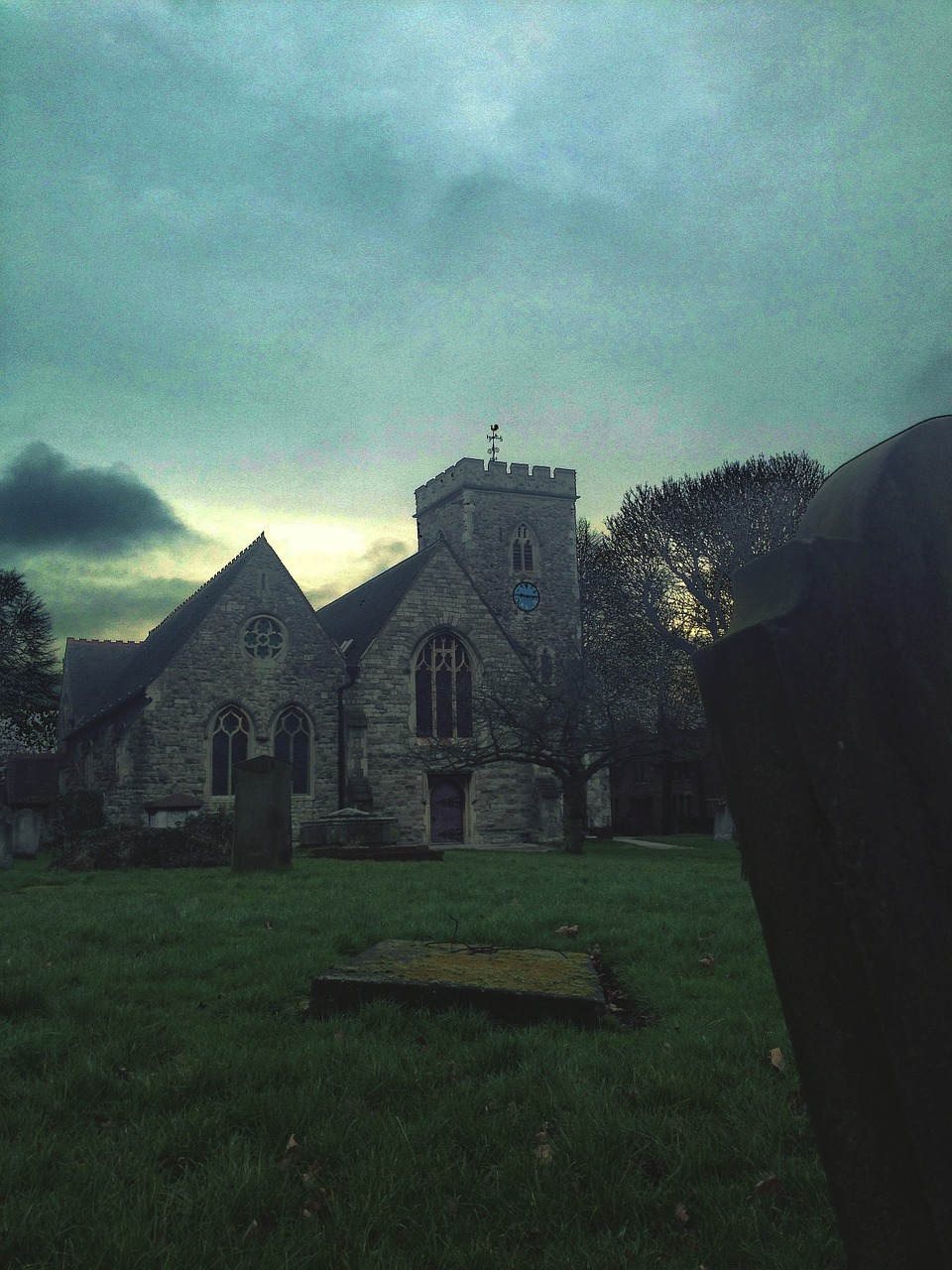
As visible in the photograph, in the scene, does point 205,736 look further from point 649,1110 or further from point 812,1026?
point 812,1026

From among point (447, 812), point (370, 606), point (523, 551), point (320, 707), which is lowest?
point (447, 812)

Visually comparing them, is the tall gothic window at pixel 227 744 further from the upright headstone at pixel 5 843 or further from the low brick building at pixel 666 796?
the low brick building at pixel 666 796

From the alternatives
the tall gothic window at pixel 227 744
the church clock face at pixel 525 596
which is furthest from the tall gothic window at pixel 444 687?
the church clock face at pixel 525 596

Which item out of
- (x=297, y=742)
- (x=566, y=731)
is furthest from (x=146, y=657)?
(x=566, y=731)

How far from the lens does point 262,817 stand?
41.6 feet

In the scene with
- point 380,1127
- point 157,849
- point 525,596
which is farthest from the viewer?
point 525,596

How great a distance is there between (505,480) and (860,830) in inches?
1410

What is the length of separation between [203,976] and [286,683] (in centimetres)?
2015

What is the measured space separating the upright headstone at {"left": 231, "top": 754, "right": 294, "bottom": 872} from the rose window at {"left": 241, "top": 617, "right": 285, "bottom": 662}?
41.8 ft

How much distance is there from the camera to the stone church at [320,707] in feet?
77.5

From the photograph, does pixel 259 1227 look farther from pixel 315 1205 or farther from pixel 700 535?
pixel 700 535

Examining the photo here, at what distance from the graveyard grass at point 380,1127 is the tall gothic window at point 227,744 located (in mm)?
18826

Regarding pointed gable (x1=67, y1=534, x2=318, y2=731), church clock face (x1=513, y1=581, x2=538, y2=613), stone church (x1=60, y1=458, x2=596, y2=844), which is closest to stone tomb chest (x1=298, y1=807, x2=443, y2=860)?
stone church (x1=60, y1=458, x2=596, y2=844)

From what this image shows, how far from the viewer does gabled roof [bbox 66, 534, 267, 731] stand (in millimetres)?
25062
